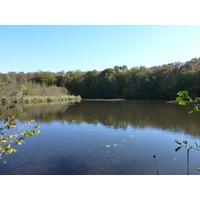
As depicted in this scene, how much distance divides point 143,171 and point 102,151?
184cm

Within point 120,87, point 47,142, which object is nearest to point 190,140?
point 47,142

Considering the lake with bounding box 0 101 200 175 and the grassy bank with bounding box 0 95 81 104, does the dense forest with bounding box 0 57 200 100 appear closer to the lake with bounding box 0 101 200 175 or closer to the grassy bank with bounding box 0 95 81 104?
the grassy bank with bounding box 0 95 81 104

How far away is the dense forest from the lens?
114 feet

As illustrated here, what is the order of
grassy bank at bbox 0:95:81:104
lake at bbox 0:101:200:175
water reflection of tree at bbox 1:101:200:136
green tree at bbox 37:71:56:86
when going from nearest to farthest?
lake at bbox 0:101:200:175
water reflection of tree at bbox 1:101:200:136
grassy bank at bbox 0:95:81:104
green tree at bbox 37:71:56:86

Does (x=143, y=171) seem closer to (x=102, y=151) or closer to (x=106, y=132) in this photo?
(x=102, y=151)

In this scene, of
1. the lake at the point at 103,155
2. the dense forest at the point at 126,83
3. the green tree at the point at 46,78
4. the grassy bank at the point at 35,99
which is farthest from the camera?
the green tree at the point at 46,78

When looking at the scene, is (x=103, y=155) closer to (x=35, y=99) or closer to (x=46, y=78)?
(x=35, y=99)

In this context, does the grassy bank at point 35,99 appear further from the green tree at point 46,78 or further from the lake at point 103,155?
the lake at point 103,155

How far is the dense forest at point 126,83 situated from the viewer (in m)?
34.9

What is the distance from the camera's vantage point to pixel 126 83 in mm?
52344

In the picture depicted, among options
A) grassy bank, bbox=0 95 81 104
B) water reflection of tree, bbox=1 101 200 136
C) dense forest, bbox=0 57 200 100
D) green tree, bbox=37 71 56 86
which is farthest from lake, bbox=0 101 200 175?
green tree, bbox=37 71 56 86

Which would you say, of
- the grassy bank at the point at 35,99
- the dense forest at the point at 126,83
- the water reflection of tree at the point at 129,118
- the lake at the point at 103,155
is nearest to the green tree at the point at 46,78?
the dense forest at the point at 126,83

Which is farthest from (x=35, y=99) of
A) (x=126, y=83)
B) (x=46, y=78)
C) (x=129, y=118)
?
(x=126, y=83)

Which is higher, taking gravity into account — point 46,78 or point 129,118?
point 46,78
